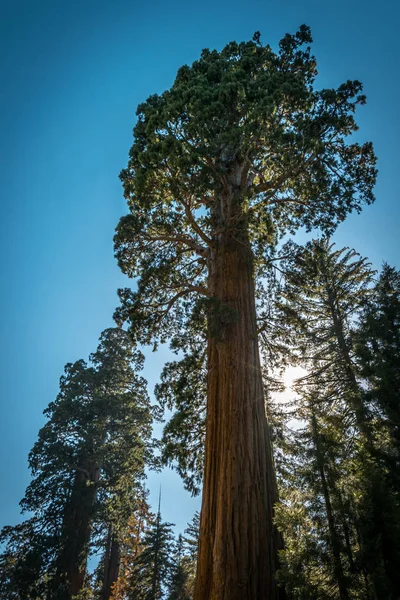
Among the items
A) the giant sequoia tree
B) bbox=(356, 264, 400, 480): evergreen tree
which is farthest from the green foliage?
bbox=(356, 264, 400, 480): evergreen tree

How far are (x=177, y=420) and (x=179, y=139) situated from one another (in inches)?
246

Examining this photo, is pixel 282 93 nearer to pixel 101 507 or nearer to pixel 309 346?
pixel 309 346

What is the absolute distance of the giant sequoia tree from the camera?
4.92 metres

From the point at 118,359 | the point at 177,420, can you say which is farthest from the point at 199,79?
the point at 118,359

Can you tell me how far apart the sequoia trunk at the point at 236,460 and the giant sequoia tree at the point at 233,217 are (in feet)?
0.06

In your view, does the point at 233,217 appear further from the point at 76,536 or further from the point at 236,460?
the point at 76,536

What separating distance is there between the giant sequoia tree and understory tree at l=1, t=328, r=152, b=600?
7158mm

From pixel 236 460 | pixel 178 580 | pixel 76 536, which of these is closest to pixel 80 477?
pixel 76 536

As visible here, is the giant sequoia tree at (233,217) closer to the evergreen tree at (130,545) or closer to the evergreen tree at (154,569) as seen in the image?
the evergreen tree at (154,569)

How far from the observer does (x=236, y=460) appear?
527cm

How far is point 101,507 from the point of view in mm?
17172

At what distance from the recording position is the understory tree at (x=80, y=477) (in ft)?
51.2

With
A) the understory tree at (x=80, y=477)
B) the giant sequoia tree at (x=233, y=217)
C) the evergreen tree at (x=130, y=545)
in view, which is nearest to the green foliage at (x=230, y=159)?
the giant sequoia tree at (x=233, y=217)

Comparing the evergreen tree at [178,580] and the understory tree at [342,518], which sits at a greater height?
the understory tree at [342,518]
